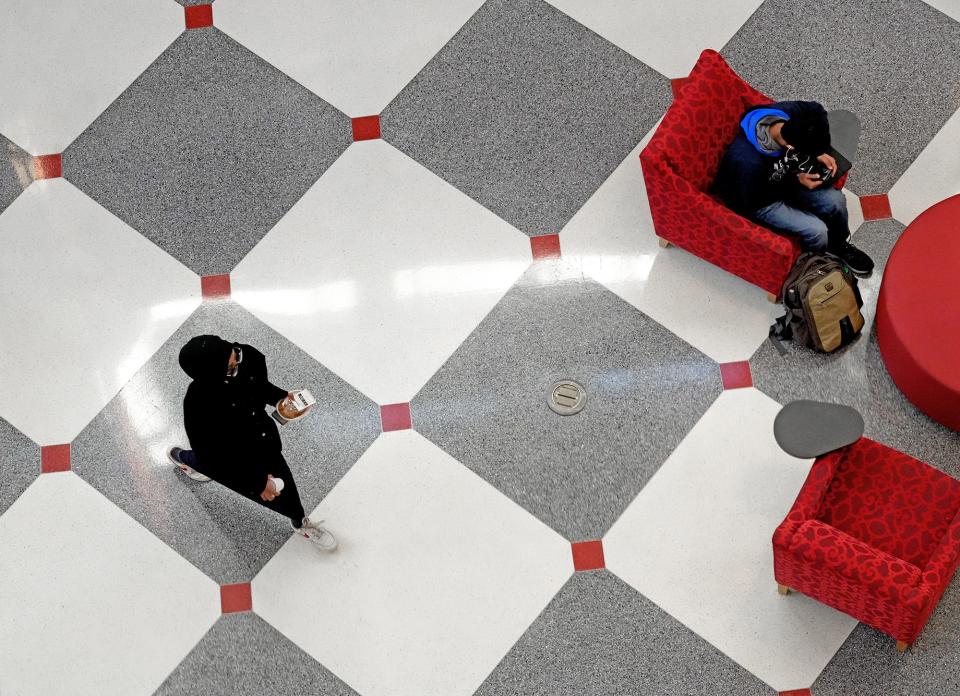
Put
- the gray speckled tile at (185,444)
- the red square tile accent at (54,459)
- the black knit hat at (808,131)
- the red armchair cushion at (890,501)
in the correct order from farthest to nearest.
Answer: the red square tile accent at (54,459)
the gray speckled tile at (185,444)
the black knit hat at (808,131)
the red armchair cushion at (890,501)

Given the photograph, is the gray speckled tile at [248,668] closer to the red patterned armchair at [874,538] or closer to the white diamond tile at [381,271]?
the white diamond tile at [381,271]

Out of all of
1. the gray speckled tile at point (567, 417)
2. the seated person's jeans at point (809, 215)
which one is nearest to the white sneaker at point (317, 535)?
the gray speckled tile at point (567, 417)

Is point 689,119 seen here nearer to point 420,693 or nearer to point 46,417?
point 420,693

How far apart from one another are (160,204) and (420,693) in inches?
87.8

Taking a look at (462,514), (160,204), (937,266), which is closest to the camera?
(937,266)

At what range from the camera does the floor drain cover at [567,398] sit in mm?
4109

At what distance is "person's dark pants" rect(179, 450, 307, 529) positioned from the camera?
3.57 meters

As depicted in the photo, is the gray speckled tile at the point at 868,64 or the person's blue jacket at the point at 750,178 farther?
the gray speckled tile at the point at 868,64

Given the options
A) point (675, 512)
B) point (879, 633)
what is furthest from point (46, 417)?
point (879, 633)

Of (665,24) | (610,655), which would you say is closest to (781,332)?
(610,655)

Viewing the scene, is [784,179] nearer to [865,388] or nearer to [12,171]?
[865,388]

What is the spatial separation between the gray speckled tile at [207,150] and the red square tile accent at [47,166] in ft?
0.14

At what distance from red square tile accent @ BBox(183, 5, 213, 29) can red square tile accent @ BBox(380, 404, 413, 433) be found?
1.94 metres

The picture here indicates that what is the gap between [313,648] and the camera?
12.8 feet
